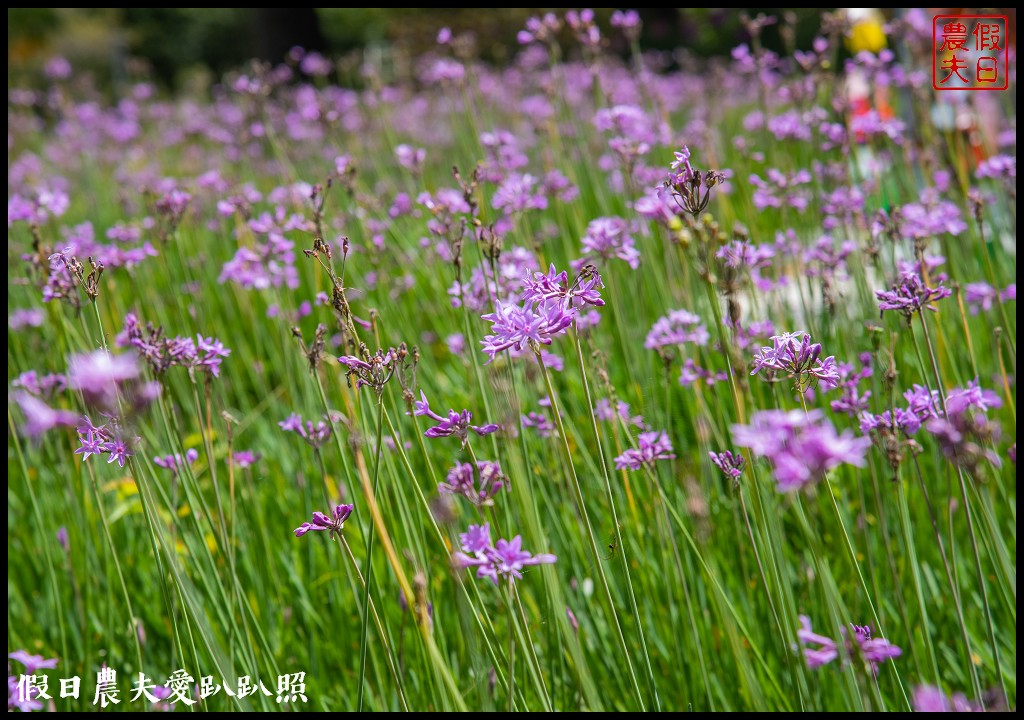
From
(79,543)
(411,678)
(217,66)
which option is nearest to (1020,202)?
(411,678)

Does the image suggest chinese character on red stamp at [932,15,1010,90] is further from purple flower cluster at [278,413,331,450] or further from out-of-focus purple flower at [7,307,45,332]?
out-of-focus purple flower at [7,307,45,332]

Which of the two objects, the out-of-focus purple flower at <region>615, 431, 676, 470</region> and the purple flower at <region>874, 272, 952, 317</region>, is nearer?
the purple flower at <region>874, 272, 952, 317</region>

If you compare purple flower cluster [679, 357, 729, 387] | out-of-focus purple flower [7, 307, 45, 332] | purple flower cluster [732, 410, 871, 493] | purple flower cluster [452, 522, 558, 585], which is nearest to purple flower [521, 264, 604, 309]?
purple flower cluster [452, 522, 558, 585]

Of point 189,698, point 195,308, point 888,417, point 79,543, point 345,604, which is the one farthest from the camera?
point 195,308

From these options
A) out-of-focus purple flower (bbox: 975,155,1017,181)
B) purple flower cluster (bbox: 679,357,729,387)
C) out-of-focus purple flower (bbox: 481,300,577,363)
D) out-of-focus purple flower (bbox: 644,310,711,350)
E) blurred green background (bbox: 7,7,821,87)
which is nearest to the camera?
A: out-of-focus purple flower (bbox: 481,300,577,363)

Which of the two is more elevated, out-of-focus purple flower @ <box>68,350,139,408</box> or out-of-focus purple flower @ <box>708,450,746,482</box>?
out-of-focus purple flower @ <box>68,350,139,408</box>

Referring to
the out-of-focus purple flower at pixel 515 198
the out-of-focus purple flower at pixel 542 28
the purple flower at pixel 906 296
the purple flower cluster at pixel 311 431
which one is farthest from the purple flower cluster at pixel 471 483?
the out-of-focus purple flower at pixel 542 28

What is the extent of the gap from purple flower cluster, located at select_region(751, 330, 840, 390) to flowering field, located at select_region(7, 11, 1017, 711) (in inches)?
0.4

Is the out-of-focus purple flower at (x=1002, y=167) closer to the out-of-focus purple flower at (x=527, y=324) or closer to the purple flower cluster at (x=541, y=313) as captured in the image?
the purple flower cluster at (x=541, y=313)

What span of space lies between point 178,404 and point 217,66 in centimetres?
Result: 2878

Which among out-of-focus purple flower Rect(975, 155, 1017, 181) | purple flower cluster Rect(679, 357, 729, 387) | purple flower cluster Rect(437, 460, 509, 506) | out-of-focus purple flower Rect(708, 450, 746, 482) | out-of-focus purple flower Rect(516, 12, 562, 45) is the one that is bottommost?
purple flower cluster Rect(679, 357, 729, 387)

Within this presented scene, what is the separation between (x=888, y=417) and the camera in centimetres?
167

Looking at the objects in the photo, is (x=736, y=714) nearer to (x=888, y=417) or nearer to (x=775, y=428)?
(x=888, y=417)

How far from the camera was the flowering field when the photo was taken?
1.46m
